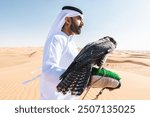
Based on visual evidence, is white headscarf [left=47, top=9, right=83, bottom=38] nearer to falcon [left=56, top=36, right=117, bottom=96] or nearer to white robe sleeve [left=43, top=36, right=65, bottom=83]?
white robe sleeve [left=43, top=36, right=65, bottom=83]

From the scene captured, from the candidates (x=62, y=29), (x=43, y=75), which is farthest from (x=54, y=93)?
(x=62, y=29)

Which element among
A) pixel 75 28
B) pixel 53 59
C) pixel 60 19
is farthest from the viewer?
pixel 60 19

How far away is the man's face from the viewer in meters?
2.67

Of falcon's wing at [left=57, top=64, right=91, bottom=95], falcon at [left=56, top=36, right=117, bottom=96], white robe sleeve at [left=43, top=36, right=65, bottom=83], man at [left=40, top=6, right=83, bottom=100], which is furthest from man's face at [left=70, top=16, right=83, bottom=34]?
falcon's wing at [left=57, top=64, right=91, bottom=95]

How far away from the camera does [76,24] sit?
106 inches

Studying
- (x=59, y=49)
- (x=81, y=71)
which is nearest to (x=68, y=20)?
(x=59, y=49)

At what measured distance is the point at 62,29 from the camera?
2.86 metres

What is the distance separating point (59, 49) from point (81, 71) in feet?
1.26

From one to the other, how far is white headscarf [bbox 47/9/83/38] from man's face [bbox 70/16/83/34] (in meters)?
0.05

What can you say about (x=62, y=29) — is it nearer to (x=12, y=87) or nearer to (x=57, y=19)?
(x=57, y=19)

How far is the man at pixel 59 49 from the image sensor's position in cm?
234

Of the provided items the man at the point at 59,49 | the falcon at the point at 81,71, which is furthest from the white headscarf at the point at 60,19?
the falcon at the point at 81,71

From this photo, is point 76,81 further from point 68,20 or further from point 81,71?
point 68,20

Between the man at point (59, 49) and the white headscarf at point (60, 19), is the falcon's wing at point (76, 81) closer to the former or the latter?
the man at point (59, 49)
